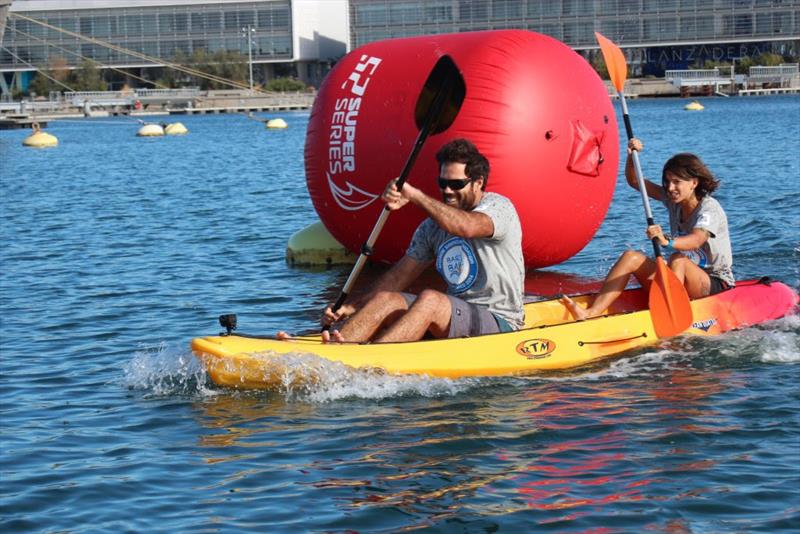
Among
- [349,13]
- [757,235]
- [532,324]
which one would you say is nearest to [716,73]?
[349,13]

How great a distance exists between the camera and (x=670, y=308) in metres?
9.80

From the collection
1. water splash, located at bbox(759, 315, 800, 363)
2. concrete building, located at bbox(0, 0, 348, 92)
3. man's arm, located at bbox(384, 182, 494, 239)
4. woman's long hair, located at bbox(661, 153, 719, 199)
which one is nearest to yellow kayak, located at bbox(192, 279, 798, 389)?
water splash, located at bbox(759, 315, 800, 363)

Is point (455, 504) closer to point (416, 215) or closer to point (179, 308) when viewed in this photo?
point (416, 215)

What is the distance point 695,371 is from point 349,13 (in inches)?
4095

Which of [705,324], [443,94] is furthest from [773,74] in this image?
[443,94]

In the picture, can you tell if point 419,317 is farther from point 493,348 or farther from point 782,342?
point 782,342

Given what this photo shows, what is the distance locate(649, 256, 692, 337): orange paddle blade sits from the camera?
980 cm

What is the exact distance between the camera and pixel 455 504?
6.59m

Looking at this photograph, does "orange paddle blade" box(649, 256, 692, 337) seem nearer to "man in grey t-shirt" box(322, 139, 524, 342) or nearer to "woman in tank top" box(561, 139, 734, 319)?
"woman in tank top" box(561, 139, 734, 319)

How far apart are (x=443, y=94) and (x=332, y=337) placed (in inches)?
83.5

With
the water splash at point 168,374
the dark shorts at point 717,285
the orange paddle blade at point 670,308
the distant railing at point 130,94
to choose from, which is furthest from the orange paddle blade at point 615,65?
the distant railing at point 130,94

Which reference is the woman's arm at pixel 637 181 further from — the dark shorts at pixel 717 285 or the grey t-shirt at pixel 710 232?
the dark shorts at pixel 717 285

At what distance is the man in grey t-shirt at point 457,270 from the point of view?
8570 mm

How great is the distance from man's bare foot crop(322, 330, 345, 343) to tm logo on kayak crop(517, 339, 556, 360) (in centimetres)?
123
